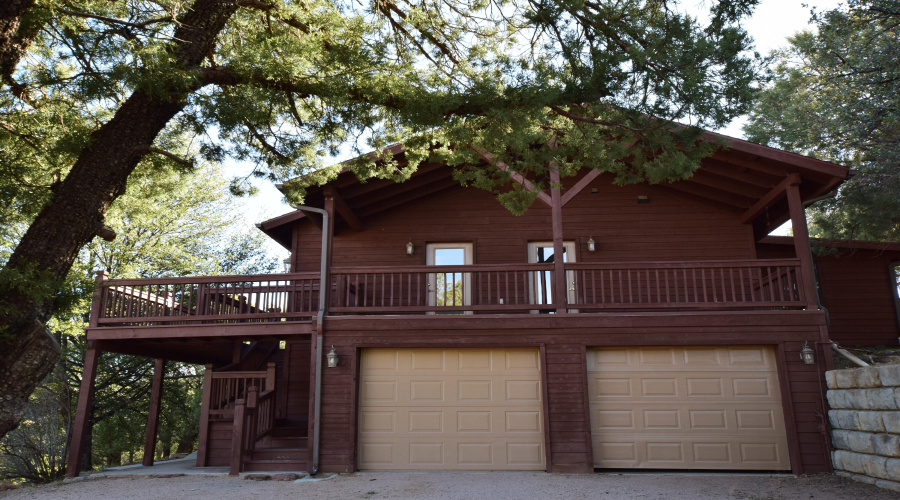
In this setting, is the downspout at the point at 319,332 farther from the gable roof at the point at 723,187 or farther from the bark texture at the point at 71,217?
the bark texture at the point at 71,217

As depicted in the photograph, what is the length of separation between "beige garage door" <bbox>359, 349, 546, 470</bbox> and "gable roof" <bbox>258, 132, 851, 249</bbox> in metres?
2.85

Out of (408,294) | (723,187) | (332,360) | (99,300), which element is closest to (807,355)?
(723,187)

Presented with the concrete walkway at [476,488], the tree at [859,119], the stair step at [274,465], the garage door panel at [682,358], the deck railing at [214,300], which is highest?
the tree at [859,119]

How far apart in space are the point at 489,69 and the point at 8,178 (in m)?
4.37

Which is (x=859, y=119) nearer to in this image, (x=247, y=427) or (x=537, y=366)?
(x=537, y=366)

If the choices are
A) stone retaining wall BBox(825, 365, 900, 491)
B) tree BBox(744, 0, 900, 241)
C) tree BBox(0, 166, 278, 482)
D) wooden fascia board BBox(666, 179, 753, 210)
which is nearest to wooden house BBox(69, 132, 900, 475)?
stone retaining wall BBox(825, 365, 900, 491)

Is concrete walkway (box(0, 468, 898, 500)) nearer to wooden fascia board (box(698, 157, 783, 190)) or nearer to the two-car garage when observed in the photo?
the two-car garage

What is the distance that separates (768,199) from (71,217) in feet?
31.0

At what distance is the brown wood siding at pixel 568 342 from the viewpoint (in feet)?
28.1

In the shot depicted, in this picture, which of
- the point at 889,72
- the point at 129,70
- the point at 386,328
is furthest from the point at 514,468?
the point at 889,72

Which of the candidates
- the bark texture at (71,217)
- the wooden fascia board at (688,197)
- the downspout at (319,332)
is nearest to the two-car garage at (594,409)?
the downspout at (319,332)

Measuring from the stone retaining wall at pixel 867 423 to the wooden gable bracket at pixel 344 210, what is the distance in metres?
7.37

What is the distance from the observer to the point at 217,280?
961cm

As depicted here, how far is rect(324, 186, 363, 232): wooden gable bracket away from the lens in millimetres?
9914
